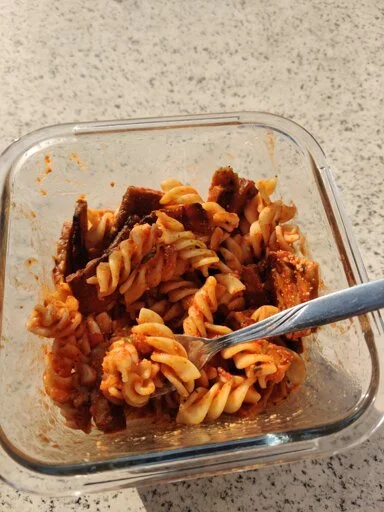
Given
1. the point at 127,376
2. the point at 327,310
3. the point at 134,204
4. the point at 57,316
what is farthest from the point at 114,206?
the point at 327,310

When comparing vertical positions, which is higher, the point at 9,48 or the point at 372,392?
the point at 9,48

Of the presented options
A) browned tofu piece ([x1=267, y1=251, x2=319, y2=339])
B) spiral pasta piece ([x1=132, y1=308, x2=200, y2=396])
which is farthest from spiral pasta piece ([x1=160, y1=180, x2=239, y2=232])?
spiral pasta piece ([x1=132, y1=308, x2=200, y2=396])

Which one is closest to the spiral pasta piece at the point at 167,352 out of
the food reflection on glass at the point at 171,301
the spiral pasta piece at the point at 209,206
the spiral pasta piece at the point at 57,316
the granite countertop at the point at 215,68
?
the food reflection on glass at the point at 171,301

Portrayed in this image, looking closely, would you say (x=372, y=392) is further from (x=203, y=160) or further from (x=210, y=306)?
(x=203, y=160)

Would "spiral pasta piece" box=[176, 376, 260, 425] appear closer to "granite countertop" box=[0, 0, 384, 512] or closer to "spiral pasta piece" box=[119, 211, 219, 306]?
"spiral pasta piece" box=[119, 211, 219, 306]

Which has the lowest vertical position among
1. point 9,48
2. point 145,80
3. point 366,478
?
point 366,478

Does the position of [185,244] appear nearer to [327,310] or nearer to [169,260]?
[169,260]

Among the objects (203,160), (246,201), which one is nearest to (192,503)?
(246,201)
